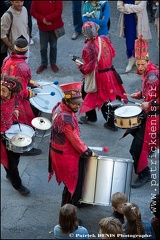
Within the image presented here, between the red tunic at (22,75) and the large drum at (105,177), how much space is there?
4.84ft

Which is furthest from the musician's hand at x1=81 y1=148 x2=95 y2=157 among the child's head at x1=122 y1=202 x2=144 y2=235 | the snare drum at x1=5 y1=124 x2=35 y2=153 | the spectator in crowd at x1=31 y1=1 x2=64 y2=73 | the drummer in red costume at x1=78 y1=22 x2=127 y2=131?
the spectator in crowd at x1=31 y1=1 x2=64 y2=73

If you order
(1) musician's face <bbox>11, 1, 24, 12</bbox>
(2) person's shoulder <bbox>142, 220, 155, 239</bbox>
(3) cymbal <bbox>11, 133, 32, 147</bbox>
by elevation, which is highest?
(1) musician's face <bbox>11, 1, 24, 12</bbox>

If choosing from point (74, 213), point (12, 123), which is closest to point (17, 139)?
point (12, 123)

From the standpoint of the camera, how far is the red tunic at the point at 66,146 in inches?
223

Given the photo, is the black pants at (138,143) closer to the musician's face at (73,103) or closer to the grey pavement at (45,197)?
the grey pavement at (45,197)

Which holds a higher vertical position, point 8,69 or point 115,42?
point 8,69

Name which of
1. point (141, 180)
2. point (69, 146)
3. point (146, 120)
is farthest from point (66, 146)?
point (141, 180)

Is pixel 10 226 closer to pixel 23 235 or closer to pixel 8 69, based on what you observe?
pixel 23 235

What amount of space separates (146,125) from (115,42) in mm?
4117

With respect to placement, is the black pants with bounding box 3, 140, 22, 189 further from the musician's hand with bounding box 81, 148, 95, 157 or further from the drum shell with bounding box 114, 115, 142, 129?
the drum shell with bounding box 114, 115, 142, 129

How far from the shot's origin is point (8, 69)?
6.85m

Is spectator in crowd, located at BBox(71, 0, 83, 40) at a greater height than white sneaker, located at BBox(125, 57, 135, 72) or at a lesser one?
greater

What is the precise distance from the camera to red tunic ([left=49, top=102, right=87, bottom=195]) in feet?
18.6

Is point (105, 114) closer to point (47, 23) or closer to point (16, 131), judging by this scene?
point (16, 131)
